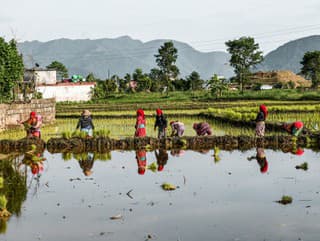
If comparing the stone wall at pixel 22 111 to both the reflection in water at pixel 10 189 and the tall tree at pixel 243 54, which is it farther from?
the tall tree at pixel 243 54

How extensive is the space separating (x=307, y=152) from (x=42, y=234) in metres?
9.36

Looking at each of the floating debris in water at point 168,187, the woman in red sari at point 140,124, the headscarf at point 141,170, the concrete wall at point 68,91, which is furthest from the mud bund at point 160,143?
the concrete wall at point 68,91

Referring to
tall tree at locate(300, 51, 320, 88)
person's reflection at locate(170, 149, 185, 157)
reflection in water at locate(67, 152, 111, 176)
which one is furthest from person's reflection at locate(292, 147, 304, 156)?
tall tree at locate(300, 51, 320, 88)

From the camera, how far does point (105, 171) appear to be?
41.0 ft

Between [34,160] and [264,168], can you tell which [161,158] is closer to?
[264,168]

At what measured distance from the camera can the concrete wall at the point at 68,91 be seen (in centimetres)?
5378

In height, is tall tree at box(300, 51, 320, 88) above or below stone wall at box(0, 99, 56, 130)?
above

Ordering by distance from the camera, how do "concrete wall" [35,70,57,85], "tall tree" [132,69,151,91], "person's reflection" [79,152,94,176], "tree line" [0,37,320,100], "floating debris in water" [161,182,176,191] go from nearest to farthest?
"floating debris in water" [161,182,176,191]
"person's reflection" [79,152,94,176]
"concrete wall" [35,70,57,85]
"tree line" [0,37,320,100]
"tall tree" [132,69,151,91]

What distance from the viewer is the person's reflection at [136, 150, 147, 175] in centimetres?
1251

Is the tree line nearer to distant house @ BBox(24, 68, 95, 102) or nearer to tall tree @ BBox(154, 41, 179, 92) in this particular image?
tall tree @ BBox(154, 41, 179, 92)

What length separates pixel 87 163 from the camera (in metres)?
13.6

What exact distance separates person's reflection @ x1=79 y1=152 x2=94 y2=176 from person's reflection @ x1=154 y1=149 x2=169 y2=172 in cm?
169

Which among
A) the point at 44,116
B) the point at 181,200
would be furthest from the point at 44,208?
the point at 44,116

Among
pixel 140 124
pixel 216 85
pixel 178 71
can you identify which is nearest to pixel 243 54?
pixel 178 71
